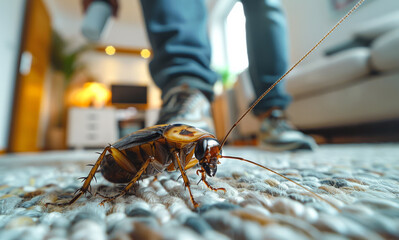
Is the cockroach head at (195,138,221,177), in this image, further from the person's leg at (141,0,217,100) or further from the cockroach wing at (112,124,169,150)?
the person's leg at (141,0,217,100)

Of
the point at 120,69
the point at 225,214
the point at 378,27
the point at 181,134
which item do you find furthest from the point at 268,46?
the point at 120,69

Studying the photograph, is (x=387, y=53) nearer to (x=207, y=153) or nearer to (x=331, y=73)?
(x=331, y=73)

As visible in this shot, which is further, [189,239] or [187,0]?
[187,0]

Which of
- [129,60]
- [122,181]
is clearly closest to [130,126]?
[129,60]

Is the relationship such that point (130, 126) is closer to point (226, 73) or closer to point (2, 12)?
point (226, 73)

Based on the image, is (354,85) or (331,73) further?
(331,73)

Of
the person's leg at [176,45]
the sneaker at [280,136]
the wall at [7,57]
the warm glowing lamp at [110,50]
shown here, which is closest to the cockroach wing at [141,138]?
the person's leg at [176,45]
